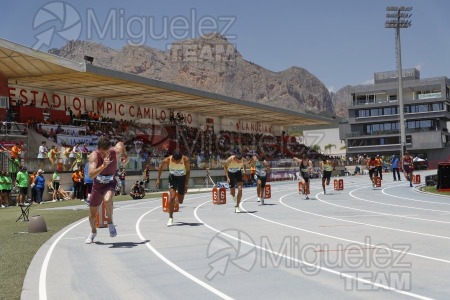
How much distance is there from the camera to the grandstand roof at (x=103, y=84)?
33.8 metres

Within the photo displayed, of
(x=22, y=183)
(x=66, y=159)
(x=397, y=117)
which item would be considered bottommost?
(x=22, y=183)

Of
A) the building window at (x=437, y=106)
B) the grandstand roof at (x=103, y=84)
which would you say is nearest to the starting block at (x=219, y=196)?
the grandstand roof at (x=103, y=84)

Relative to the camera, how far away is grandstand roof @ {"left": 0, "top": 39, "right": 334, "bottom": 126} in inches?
1330

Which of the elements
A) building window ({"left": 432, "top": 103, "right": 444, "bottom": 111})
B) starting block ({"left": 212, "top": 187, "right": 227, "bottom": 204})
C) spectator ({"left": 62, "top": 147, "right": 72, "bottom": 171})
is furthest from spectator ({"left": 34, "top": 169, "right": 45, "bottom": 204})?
building window ({"left": 432, "top": 103, "right": 444, "bottom": 111})

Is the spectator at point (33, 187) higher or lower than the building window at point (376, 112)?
lower

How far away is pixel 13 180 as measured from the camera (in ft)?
92.9

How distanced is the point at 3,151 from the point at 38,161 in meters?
1.81

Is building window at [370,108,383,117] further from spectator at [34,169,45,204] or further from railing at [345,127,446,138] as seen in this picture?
spectator at [34,169,45,204]

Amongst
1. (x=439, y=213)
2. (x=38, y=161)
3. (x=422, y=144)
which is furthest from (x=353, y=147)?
(x=439, y=213)

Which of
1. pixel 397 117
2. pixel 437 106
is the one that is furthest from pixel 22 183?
pixel 437 106

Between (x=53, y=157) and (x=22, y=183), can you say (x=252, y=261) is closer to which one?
(x=22, y=183)

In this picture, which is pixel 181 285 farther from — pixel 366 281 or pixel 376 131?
pixel 376 131

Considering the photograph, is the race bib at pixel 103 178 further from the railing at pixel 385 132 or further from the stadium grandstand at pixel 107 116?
the railing at pixel 385 132

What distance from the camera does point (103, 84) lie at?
135 ft
